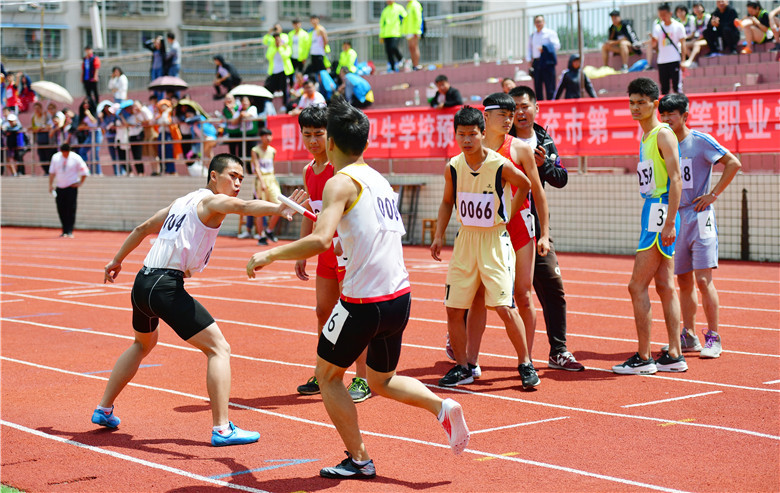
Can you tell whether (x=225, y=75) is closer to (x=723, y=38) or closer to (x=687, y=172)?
(x=723, y=38)

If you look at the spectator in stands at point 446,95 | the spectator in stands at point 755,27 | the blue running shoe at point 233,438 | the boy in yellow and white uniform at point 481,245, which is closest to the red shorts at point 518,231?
the boy in yellow and white uniform at point 481,245

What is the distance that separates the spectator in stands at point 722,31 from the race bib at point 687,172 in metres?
13.3

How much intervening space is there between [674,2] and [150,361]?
62.5 feet

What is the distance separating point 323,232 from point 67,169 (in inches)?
763

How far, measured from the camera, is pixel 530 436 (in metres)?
6.04

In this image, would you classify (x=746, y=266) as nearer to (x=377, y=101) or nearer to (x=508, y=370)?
(x=508, y=370)

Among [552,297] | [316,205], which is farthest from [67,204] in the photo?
[552,297]

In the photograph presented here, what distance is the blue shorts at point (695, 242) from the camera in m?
8.54

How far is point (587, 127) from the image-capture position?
17.2 meters

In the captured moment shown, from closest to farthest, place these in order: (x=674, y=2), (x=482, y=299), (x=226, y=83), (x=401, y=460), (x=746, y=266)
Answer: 1. (x=401, y=460)
2. (x=482, y=299)
3. (x=746, y=266)
4. (x=674, y=2)
5. (x=226, y=83)

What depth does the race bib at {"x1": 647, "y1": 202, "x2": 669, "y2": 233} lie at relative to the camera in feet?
25.2

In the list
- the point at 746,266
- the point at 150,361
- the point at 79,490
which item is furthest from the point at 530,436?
the point at 746,266

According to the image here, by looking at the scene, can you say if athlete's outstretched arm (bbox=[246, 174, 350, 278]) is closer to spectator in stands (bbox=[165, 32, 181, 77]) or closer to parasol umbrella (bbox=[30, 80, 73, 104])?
spectator in stands (bbox=[165, 32, 181, 77])

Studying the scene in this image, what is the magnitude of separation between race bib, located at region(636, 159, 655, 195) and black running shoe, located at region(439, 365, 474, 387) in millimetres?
2033
